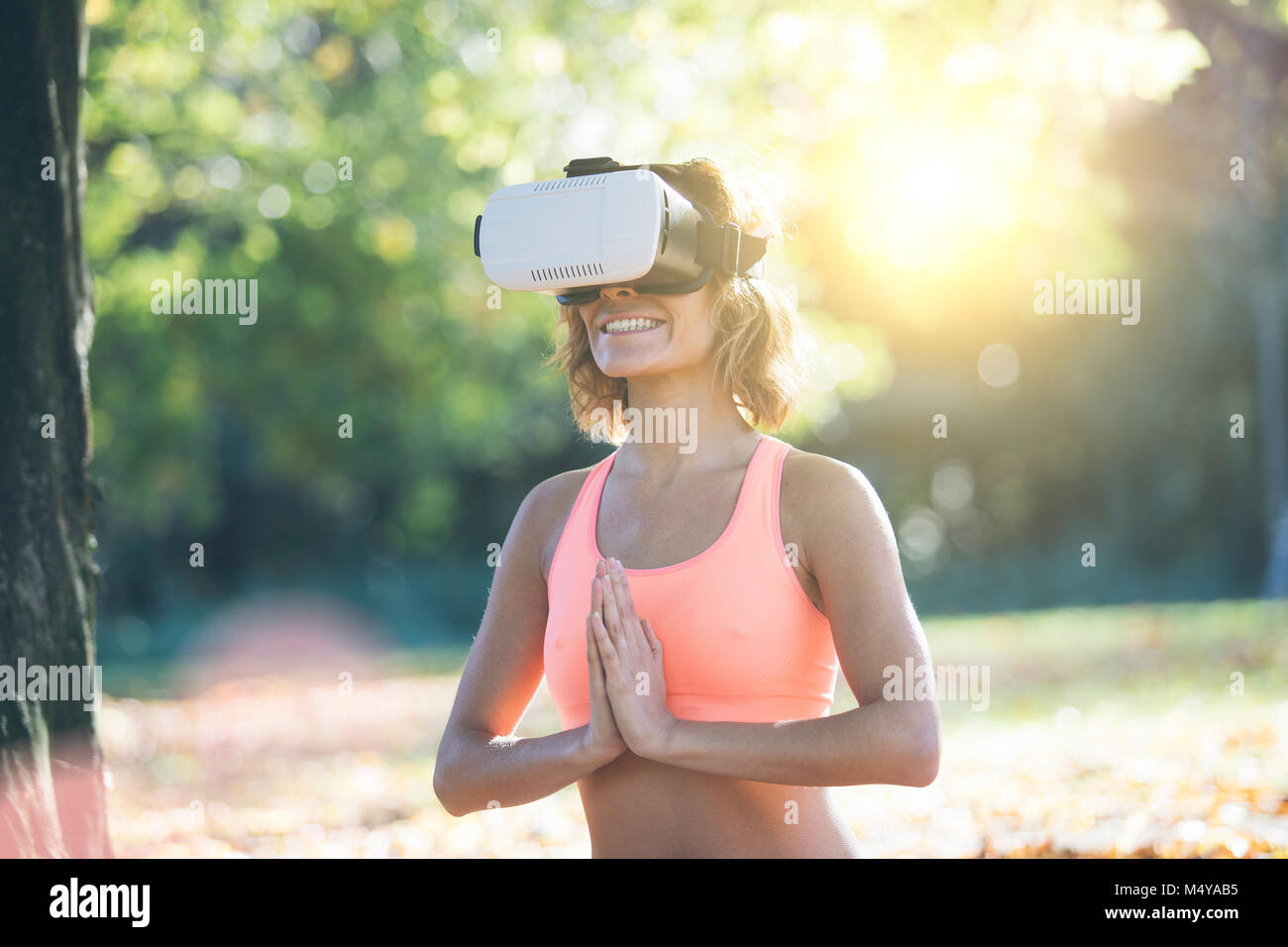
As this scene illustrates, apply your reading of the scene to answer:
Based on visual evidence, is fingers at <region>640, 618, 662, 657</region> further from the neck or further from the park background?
the park background

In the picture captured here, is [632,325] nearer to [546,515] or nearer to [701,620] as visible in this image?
[546,515]

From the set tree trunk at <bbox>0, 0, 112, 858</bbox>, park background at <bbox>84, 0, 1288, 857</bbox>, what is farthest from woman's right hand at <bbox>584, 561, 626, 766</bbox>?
tree trunk at <bbox>0, 0, 112, 858</bbox>

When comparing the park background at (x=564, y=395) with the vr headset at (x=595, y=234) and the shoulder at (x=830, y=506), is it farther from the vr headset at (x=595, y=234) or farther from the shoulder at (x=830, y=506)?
the shoulder at (x=830, y=506)

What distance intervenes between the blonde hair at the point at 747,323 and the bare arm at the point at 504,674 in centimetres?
35

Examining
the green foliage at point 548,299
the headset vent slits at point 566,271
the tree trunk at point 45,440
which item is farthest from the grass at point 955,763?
the headset vent slits at point 566,271

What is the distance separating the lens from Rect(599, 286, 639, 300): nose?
2.48 m

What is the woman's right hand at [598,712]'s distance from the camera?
2.25 m

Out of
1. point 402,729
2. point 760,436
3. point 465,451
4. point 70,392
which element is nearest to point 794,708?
point 760,436

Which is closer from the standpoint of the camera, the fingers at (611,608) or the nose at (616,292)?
the fingers at (611,608)

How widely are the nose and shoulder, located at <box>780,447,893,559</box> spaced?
1.50ft

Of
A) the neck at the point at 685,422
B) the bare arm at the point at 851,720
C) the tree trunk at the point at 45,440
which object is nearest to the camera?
the bare arm at the point at 851,720

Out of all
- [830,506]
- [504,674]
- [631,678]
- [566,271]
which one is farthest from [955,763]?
[566,271]

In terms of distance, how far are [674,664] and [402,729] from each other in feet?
27.6
